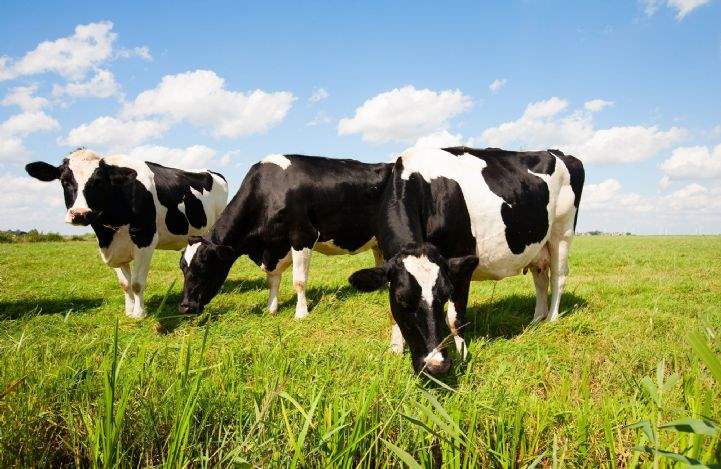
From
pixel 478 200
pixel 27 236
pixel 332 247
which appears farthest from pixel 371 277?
pixel 27 236

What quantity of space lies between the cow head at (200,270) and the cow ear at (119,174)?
184 centimetres

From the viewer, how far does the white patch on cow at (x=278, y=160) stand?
27.6 ft

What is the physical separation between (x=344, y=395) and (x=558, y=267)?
5.25 m

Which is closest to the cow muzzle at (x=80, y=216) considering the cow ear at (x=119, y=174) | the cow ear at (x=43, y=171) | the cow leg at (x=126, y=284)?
the cow ear at (x=119, y=174)

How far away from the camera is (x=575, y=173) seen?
7.46 m

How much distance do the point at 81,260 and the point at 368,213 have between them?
13199 mm

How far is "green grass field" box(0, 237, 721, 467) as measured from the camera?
7.38ft

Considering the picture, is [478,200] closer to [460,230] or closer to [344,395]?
[460,230]

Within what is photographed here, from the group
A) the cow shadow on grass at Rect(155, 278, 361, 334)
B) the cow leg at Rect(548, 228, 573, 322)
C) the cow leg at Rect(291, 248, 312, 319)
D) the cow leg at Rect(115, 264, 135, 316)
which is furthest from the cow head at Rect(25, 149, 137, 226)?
the cow leg at Rect(548, 228, 573, 322)

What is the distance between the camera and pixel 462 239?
18.7 ft

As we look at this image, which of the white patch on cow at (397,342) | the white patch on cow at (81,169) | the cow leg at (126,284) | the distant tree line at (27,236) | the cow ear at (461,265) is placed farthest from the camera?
the distant tree line at (27,236)

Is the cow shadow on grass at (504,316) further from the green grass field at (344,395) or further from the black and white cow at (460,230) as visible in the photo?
the black and white cow at (460,230)

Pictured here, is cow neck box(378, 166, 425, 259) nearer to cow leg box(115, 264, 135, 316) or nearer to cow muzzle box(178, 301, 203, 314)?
A: cow muzzle box(178, 301, 203, 314)

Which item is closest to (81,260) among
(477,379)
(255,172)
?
(255,172)
